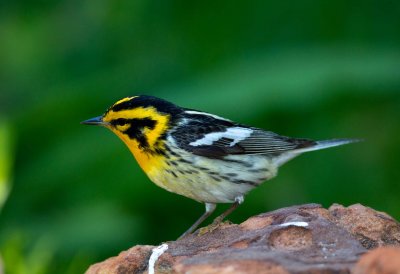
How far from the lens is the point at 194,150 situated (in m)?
5.61

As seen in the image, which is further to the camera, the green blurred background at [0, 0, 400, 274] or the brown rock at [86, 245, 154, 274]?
the green blurred background at [0, 0, 400, 274]

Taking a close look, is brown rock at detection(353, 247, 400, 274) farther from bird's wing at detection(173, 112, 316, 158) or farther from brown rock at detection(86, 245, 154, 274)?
bird's wing at detection(173, 112, 316, 158)

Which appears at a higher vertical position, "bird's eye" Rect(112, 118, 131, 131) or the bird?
"bird's eye" Rect(112, 118, 131, 131)

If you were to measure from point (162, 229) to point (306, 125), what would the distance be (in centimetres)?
141

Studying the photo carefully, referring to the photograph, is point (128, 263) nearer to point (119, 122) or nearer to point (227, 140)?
point (119, 122)

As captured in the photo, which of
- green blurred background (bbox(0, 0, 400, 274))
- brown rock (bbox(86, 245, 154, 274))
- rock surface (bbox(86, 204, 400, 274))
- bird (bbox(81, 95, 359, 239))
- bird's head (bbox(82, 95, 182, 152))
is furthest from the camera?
green blurred background (bbox(0, 0, 400, 274))

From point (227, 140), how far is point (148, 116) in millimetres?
475

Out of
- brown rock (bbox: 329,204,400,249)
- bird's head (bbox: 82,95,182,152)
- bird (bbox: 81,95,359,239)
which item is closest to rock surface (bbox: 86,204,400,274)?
brown rock (bbox: 329,204,400,249)

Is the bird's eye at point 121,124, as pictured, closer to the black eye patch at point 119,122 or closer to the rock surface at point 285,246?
the black eye patch at point 119,122

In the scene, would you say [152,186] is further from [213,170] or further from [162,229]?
[213,170]

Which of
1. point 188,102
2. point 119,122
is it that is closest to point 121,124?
point 119,122

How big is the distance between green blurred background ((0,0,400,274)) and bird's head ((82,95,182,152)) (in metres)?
0.93

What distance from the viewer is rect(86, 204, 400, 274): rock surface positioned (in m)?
3.60

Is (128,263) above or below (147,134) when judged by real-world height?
below
